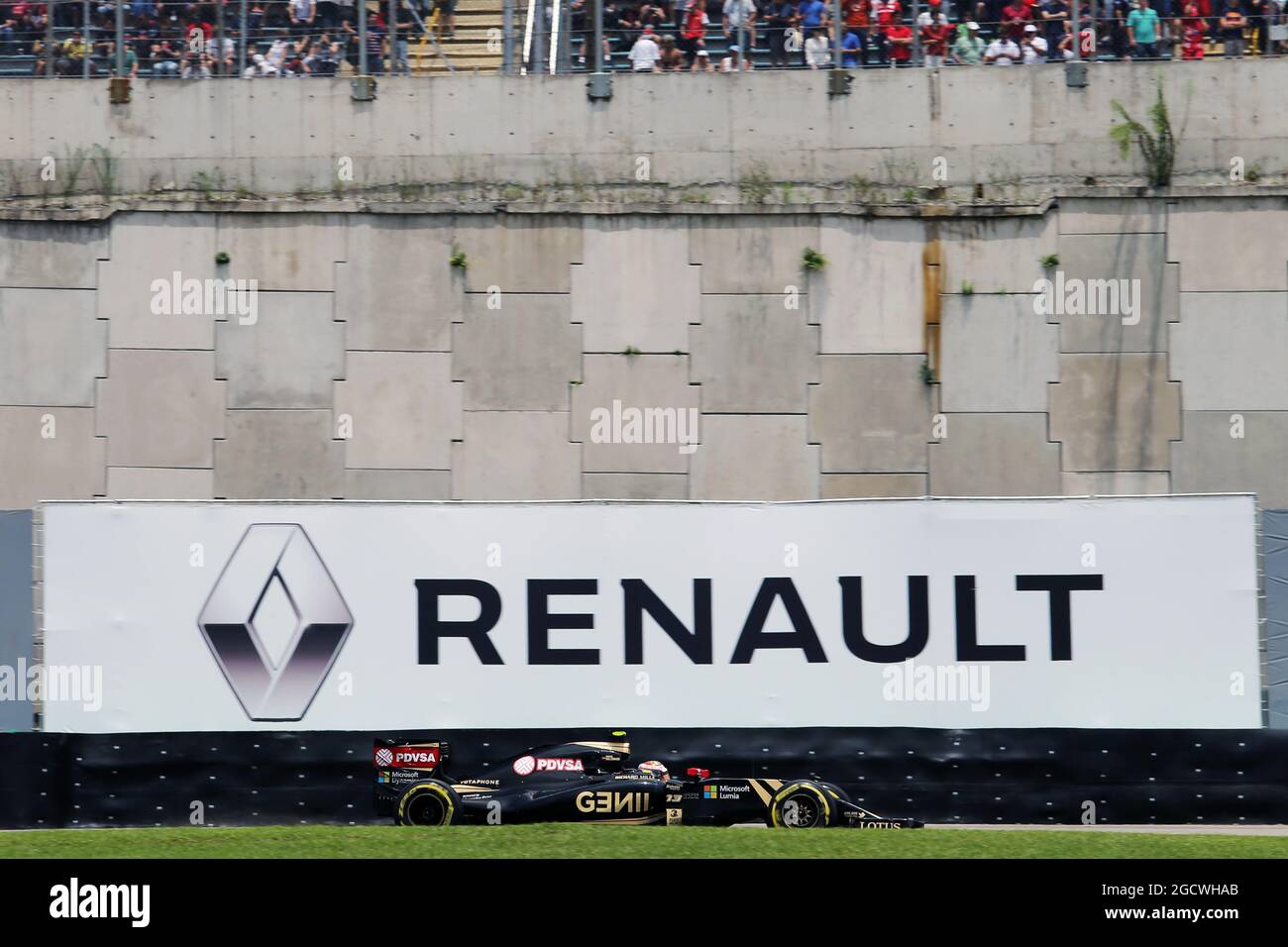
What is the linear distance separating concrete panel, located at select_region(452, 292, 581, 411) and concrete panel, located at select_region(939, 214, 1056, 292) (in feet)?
14.9

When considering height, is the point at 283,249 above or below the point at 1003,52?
below

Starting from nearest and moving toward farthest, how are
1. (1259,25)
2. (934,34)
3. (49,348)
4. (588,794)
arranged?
(588,794) < (49,348) < (1259,25) < (934,34)

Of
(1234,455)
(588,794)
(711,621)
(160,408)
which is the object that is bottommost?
(588,794)

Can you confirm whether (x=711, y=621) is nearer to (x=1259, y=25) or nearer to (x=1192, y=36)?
(x=1192, y=36)

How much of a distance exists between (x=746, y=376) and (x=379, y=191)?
16.7ft

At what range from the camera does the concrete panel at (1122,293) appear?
1827 centimetres

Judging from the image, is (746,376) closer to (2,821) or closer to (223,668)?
(223,668)

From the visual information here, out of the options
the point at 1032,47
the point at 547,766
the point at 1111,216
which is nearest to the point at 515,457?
the point at 547,766

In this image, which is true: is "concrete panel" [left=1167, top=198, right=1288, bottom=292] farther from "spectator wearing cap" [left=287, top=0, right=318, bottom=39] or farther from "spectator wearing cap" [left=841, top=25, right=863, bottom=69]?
"spectator wearing cap" [left=287, top=0, right=318, bottom=39]

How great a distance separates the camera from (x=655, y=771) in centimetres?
1580

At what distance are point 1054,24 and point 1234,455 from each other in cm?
569

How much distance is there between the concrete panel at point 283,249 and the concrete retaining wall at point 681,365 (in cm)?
4

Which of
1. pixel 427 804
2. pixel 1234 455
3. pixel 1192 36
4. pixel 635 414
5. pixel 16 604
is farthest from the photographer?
pixel 1192 36
